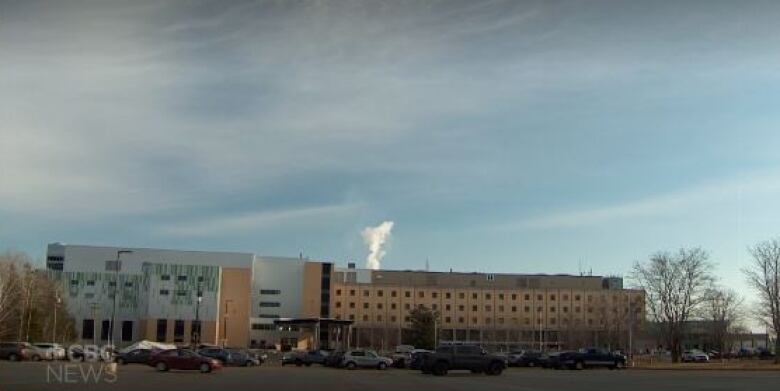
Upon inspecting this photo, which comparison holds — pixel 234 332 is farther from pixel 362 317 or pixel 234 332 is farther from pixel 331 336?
pixel 362 317

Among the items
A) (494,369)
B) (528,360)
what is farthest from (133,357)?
(528,360)

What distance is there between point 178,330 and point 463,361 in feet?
331

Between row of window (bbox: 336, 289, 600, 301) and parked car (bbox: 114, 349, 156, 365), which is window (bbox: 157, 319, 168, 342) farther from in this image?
parked car (bbox: 114, 349, 156, 365)

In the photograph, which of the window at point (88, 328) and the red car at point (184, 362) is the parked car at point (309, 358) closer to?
the red car at point (184, 362)

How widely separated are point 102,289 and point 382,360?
95.6 m

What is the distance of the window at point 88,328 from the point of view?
13812cm

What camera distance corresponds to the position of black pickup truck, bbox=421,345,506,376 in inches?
1961

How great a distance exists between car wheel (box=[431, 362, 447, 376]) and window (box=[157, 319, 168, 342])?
99536 millimetres

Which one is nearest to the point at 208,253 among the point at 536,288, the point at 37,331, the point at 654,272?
the point at 37,331

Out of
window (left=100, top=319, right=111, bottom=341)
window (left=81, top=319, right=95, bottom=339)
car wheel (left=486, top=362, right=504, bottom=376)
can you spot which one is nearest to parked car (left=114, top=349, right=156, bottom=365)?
car wheel (left=486, top=362, right=504, bottom=376)

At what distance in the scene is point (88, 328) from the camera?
139500mm

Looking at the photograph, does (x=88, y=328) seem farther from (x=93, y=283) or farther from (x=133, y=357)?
(x=133, y=357)

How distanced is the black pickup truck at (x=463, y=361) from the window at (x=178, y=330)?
3868 inches

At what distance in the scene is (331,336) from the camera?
152625 mm
